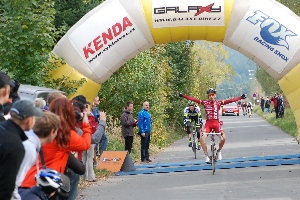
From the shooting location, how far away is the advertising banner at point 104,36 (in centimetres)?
1741

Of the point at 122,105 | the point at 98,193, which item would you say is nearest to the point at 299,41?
the point at 98,193

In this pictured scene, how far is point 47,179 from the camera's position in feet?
22.7

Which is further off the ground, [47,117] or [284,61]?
[284,61]

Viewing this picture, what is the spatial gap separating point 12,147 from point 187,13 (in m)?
11.8

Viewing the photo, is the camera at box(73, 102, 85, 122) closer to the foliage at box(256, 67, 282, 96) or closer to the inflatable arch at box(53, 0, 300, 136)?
the inflatable arch at box(53, 0, 300, 136)

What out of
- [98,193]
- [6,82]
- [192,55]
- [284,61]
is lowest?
[98,193]

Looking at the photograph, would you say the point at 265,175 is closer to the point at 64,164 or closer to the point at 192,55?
the point at 64,164

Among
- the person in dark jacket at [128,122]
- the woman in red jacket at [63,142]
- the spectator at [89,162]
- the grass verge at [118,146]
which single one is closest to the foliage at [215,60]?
the grass verge at [118,146]

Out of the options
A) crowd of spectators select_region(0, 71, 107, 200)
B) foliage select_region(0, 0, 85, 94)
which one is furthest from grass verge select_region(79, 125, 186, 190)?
crowd of spectators select_region(0, 71, 107, 200)

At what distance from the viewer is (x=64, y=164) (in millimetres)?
7754

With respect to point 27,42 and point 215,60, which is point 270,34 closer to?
point 27,42

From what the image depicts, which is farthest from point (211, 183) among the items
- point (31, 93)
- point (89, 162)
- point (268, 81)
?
point (268, 81)

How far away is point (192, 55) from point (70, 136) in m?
39.0

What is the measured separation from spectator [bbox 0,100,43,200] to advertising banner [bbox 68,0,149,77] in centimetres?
1128
